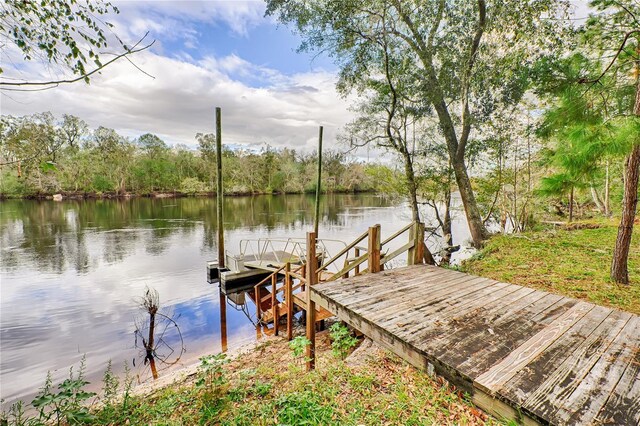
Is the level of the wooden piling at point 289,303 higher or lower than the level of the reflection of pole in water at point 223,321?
higher

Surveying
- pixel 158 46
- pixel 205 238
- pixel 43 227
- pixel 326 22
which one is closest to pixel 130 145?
pixel 43 227

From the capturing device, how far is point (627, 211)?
5.13 m

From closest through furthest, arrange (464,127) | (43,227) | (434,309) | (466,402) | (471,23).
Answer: (466,402) → (434,309) → (471,23) → (464,127) → (43,227)

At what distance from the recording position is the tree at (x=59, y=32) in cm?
243

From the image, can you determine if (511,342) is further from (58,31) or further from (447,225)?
(447,225)

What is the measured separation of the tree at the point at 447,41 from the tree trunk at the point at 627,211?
3663mm

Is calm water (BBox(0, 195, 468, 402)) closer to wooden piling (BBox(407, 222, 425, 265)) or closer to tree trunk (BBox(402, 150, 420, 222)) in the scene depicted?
wooden piling (BBox(407, 222, 425, 265))

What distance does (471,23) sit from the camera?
8945 mm

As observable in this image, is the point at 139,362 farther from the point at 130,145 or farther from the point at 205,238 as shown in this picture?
the point at 130,145

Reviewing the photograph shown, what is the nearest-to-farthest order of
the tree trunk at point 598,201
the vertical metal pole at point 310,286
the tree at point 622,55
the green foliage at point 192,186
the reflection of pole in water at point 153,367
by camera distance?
the vertical metal pole at point 310,286 → the tree at point 622,55 → the reflection of pole in water at point 153,367 → the tree trunk at point 598,201 → the green foliage at point 192,186

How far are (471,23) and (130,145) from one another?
57411 millimetres

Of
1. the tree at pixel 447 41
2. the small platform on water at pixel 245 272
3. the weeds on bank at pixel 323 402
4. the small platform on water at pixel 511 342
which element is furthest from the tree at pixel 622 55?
the small platform on water at pixel 245 272

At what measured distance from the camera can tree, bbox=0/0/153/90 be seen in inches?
95.7

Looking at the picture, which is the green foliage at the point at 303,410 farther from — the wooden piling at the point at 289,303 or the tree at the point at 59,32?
the wooden piling at the point at 289,303
